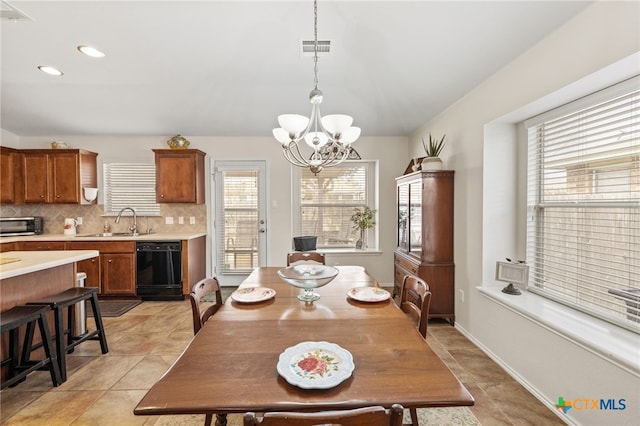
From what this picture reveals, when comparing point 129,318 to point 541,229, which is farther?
point 129,318

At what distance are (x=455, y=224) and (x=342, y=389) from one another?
2665 millimetres

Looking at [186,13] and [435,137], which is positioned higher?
[186,13]

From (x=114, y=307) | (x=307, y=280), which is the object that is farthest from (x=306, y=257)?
(x=114, y=307)

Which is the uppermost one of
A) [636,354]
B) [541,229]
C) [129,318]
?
[541,229]

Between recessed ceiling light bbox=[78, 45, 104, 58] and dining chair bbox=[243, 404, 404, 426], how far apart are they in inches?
127

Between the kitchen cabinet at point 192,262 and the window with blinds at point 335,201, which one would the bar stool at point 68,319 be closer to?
the kitchen cabinet at point 192,262

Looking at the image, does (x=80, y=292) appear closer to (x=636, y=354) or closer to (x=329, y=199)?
(x=329, y=199)

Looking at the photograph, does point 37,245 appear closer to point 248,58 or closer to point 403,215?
point 248,58

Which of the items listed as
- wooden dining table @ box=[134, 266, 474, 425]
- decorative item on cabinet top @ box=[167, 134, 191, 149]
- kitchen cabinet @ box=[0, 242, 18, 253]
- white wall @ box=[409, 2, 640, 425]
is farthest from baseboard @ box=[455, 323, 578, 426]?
kitchen cabinet @ box=[0, 242, 18, 253]

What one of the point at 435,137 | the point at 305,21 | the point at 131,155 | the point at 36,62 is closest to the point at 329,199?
the point at 435,137

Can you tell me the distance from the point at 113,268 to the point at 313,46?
390cm

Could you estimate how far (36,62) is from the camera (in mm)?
2820

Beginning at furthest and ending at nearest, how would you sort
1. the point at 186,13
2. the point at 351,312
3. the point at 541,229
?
the point at 541,229 → the point at 186,13 → the point at 351,312

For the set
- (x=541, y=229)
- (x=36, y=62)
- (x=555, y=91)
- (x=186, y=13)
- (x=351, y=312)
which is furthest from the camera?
(x=36, y=62)
